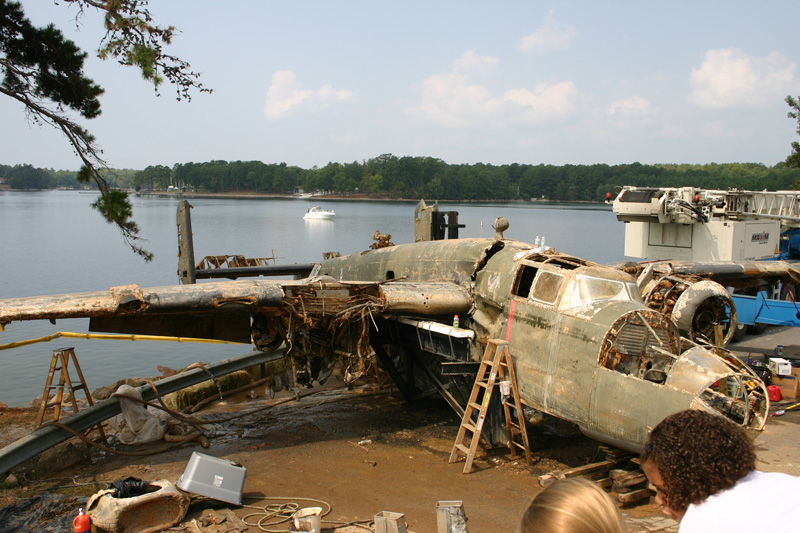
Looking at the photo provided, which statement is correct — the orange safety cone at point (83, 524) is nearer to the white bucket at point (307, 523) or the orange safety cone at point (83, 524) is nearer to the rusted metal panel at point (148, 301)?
the white bucket at point (307, 523)

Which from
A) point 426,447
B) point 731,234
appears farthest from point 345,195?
point 426,447

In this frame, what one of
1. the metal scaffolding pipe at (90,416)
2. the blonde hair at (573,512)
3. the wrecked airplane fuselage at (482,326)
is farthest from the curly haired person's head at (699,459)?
the metal scaffolding pipe at (90,416)

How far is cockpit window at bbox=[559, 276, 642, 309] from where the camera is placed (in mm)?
9781

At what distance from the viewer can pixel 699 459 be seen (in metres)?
2.43

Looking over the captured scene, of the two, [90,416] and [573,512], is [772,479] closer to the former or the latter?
[573,512]

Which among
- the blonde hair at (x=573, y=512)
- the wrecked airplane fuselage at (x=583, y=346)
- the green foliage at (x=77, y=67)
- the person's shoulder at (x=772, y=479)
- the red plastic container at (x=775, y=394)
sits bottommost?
the red plastic container at (x=775, y=394)

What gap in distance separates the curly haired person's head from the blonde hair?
0.33 m

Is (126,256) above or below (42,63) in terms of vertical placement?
below

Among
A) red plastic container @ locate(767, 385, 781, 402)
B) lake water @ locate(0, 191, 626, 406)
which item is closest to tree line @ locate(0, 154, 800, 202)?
lake water @ locate(0, 191, 626, 406)

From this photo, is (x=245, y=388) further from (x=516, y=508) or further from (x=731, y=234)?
(x=731, y=234)

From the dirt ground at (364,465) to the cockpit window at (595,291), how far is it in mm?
3135

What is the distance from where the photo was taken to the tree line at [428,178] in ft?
393

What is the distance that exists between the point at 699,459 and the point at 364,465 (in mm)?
9302

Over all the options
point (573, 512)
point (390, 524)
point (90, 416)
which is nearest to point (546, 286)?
point (390, 524)
